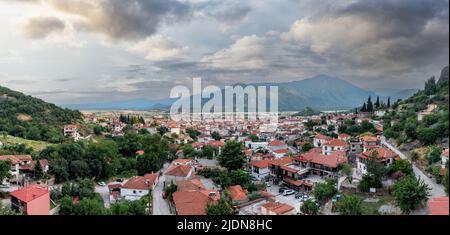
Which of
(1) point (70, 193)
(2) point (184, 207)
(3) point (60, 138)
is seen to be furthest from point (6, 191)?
(3) point (60, 138)

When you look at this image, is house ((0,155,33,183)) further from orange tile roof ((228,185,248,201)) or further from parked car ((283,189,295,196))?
parked car ((283,189,295,196))

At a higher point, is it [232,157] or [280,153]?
[232,157]

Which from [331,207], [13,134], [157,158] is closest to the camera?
[331,207]

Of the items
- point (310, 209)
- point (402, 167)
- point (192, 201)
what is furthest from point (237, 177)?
point (402, 167)

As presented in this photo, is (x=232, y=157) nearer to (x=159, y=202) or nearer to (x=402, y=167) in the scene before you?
(x=159, y=202)
